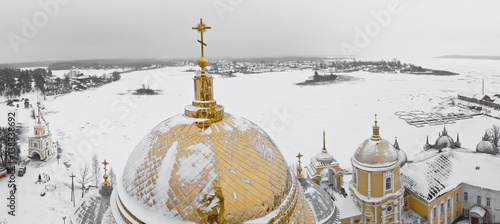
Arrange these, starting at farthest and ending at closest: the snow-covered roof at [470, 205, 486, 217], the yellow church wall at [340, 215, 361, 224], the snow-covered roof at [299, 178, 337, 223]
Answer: the snow-covered roof at [470, 205, 486, 217]
the yellow church wall at [340, 215, 361, 224]
the snow-covered roof at [299, 178, 337, 223]

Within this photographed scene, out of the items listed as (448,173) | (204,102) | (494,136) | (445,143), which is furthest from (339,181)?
(494,136)

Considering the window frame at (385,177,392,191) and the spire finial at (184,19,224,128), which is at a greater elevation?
the spire finial at (184,19,224,128)

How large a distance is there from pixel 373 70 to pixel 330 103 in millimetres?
59139

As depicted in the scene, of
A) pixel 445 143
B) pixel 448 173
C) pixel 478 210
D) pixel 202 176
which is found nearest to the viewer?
pixel 202 176

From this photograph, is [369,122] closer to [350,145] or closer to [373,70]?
[350,145]

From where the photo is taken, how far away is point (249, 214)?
164 inches

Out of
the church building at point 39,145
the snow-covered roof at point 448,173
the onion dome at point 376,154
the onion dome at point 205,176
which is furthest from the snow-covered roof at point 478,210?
the church building at point 39,145

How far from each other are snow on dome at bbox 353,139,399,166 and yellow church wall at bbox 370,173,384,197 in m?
0.51

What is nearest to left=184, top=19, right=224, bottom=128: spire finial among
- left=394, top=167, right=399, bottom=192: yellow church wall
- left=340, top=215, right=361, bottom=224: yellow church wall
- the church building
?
left=340, top=215, right=361, bottom=224: yellow church wall

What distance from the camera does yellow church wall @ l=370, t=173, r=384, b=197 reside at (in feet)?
39.4

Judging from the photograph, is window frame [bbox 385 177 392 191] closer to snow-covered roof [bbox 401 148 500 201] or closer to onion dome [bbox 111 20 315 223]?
snow-covered roof [bbox 401 148 500 201]

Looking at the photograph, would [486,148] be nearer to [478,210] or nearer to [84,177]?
[478,210]

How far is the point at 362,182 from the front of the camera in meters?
12.3

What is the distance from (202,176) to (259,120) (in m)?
29.4
